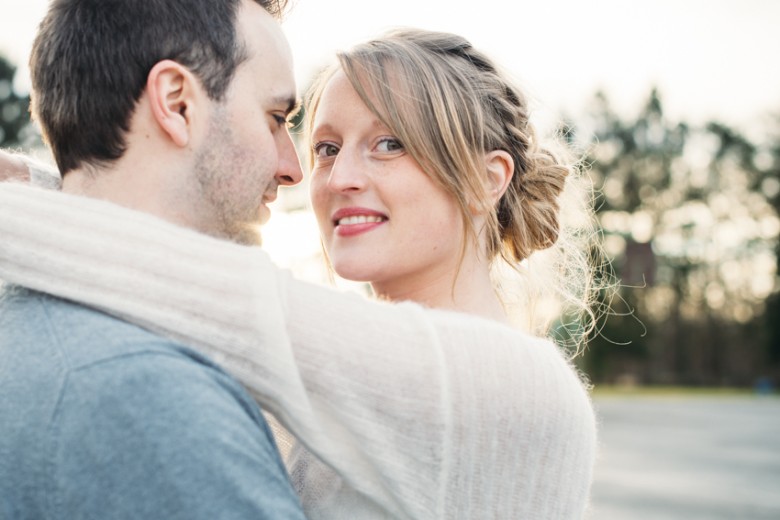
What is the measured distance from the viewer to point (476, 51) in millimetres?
2744

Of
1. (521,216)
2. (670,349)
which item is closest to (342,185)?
(521,216)

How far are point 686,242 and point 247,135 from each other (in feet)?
177

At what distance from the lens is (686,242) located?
5238 cm

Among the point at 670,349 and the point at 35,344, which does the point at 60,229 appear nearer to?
the point at 35,344

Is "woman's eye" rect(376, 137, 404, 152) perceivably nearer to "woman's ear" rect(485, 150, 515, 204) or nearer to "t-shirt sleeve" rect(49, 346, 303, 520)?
"woman's ear" rect(485, 150, 515, 204)

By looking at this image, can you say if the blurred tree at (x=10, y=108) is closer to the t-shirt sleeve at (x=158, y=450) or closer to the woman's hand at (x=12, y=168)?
the woman's hand at (x=12, y=168)

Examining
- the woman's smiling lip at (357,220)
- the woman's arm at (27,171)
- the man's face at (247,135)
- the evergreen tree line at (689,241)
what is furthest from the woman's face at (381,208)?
the evergreen tree line at (689,241)

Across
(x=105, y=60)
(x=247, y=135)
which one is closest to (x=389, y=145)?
(x=247, y=135)

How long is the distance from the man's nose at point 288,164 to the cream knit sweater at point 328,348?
0.77 metres

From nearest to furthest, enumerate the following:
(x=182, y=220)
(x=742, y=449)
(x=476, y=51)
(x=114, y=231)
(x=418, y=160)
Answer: (x=114, y=231) < (x=182, y=220) < (x=418, y=160) < (x=476, y=51) < (x=742, y=449)

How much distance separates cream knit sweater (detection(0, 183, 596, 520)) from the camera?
61.2 inches

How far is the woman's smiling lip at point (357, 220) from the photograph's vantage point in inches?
100

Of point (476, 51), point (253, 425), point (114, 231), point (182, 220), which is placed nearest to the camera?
point (253, 425)

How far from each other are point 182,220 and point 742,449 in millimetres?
18308
